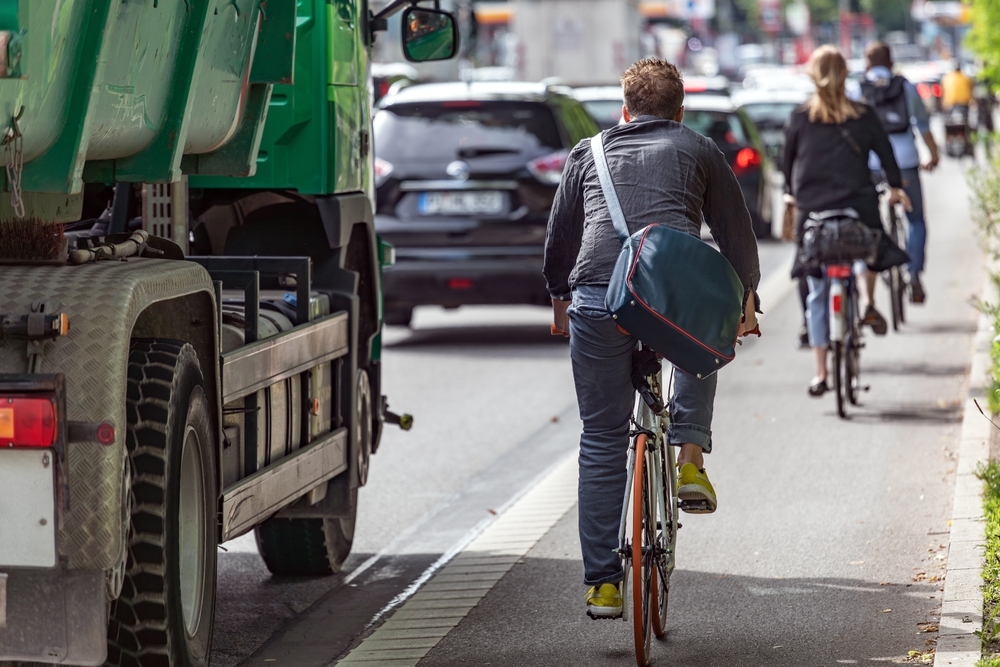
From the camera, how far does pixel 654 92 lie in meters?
5.43

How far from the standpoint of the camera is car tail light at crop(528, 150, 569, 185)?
41.6 feet

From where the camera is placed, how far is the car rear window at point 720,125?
20953 millimetres

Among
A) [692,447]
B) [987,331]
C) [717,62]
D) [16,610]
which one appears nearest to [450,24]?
[692,447]

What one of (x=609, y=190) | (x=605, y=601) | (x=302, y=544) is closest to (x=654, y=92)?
(x=609, y=190)

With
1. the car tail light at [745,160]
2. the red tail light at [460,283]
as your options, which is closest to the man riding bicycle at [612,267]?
the red tail light at [460,283]

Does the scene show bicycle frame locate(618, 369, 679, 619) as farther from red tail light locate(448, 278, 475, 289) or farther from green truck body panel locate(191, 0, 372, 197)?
A: red tail light locate(448, 278, 475, 289)

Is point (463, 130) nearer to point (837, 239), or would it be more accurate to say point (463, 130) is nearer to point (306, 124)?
point (837, 239)

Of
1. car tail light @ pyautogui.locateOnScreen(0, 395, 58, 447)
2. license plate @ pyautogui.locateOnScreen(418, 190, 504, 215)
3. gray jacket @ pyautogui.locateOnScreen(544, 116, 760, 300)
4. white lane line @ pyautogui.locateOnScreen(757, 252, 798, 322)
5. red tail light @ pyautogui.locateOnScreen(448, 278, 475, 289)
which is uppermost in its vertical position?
gray jacket @ pyautogui.locateOnScreen(544, 116, 760, 300)

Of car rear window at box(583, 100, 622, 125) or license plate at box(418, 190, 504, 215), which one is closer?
license plate at box(418, 190, 504, 215)

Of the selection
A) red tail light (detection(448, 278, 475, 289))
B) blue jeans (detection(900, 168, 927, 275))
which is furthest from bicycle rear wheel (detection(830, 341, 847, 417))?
red tail light (detection(448, 278, 475, 289))

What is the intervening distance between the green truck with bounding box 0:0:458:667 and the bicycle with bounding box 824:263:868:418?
3.50m

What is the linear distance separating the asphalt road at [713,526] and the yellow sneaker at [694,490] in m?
0.43

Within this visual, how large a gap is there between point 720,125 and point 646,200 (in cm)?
1610

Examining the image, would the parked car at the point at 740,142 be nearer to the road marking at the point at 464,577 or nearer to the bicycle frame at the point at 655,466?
the road marking at the point at 464,577
